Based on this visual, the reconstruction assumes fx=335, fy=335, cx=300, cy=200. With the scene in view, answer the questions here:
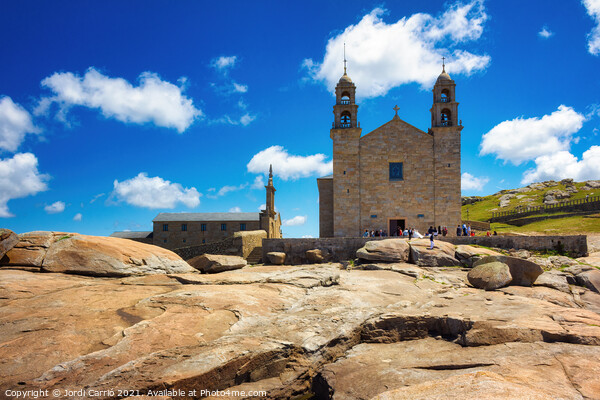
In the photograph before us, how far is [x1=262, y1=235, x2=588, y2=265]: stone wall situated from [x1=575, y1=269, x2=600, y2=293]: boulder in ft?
18.5

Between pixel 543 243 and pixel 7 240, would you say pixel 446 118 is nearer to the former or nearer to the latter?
pixel 543 243

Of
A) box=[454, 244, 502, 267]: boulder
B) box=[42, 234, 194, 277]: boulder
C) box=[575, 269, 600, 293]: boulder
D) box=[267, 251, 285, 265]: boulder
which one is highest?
box=[42, 234, 194, 277]: boulder

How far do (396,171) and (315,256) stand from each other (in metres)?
13.8

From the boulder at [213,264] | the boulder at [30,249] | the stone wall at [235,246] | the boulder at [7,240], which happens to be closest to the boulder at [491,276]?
the boulder at [213,264]

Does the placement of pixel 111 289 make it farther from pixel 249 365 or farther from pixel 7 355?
pixel 249 365

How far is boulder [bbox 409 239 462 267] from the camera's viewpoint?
61.1 feet

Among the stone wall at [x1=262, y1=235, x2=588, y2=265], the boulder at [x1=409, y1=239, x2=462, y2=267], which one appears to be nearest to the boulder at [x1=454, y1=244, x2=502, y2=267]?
the boulder at [x1=409, y1=239, x2=462, y2=267]

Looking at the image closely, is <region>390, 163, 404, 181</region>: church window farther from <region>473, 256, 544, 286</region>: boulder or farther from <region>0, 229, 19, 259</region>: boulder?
<region>0, 229, 19, 259</region>: boulder

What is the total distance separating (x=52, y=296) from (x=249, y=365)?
17.7 ft

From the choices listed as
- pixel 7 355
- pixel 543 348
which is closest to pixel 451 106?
pixel 543 348

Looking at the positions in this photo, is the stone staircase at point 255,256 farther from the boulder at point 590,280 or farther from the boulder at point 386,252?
the boulder at point 590,280

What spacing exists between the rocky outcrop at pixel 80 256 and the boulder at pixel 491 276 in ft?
40.1

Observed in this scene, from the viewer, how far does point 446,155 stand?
31.4m

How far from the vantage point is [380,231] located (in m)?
29.9
